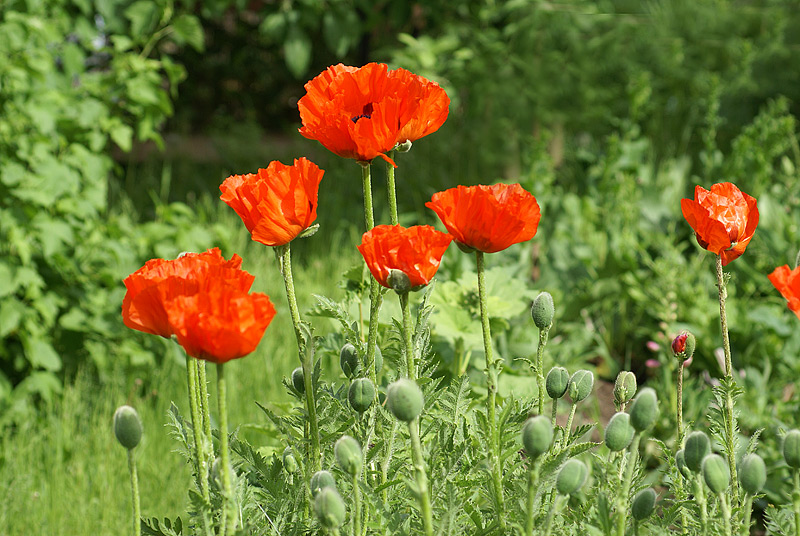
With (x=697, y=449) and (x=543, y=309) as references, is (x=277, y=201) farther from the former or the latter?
(x=697, y=449)

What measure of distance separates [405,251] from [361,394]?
0.19 metres

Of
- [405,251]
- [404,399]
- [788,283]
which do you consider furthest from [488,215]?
[788,283]

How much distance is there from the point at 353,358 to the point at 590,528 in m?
0.38

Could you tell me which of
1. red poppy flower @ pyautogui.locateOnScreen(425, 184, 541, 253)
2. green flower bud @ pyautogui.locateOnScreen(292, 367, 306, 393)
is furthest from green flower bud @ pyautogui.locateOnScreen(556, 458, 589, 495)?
green flower bud @ pyautogui.locateOnScreen(292, 367, 306, 393)

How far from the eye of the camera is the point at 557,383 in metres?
1.05

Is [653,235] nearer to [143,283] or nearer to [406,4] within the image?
[406,4]

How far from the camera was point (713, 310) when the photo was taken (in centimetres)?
261

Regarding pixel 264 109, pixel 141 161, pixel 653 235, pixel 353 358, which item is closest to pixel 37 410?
pixel 353 358

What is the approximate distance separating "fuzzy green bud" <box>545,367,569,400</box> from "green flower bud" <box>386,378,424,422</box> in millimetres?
279

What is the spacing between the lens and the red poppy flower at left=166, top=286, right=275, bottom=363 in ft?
2.58

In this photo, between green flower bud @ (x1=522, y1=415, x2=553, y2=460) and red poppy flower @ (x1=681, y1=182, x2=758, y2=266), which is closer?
green flower bud @ (x1=522, y1=415, x2=553, y2=460)

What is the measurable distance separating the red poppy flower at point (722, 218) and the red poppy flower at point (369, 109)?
1.16ft

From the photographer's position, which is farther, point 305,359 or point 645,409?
point 305,359

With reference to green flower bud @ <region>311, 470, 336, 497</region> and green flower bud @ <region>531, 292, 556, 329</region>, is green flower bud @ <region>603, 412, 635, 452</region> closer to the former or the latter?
green flower bud @ <region>531, 292, 556, 329</region>
